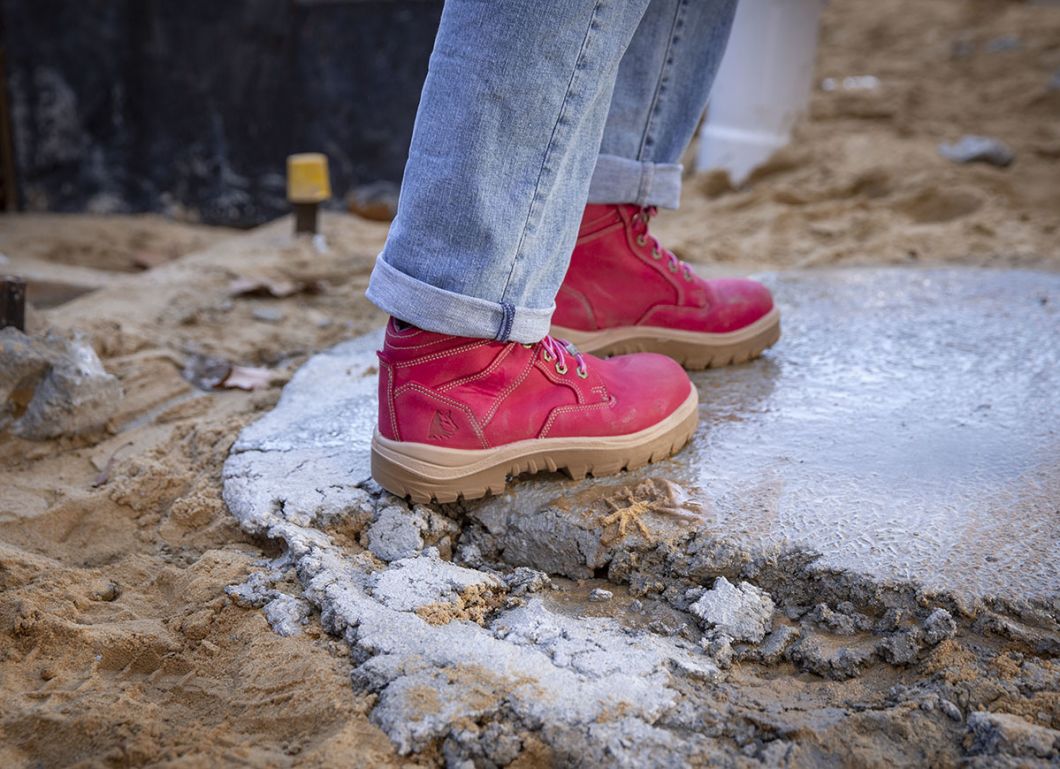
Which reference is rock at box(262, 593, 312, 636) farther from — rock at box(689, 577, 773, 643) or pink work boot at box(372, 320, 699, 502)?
rock at box(689, 577, 773, 643)

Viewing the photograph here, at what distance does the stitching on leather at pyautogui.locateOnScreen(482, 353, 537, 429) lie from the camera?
134 centimetres

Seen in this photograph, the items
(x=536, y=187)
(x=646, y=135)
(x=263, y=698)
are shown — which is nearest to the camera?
(x=263, y=698)

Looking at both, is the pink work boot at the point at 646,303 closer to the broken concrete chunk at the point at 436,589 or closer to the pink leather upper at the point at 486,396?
the pink leather upper at the point at 486,396

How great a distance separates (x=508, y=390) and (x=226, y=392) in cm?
86

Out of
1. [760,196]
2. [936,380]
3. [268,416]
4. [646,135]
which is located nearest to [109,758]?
[268,416]

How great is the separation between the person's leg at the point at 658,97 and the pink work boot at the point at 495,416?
40cm

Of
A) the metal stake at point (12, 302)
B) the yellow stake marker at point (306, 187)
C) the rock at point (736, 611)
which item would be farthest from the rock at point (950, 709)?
the yellow stake marker at point (306, 187)

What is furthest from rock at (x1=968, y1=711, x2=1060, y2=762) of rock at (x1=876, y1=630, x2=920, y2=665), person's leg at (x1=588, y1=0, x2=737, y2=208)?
person's leg at (x1=588, y1=0, x2=737, y2=208)

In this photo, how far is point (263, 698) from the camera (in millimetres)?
1049

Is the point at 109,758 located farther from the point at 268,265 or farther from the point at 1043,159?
the point at 1043,159

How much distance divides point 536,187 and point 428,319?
0.73ft

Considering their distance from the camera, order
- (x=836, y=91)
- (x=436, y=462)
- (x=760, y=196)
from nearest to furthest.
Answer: (x=436, y=462) → (x=760, y=196) → (x=836, y=91)

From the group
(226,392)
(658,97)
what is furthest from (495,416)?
(226,392)

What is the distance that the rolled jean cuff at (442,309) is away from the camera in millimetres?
1215
